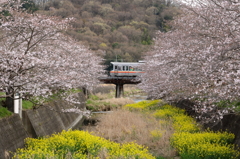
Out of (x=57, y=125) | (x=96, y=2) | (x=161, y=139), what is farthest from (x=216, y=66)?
(x=96, y=2)

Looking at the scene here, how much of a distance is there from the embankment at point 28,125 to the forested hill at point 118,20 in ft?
198

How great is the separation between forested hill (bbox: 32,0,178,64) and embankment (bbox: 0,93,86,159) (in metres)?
60.2

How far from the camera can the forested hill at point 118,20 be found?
303ft

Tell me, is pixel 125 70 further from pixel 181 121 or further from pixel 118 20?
pixel 118 20

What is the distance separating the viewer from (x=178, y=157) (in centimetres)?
1066

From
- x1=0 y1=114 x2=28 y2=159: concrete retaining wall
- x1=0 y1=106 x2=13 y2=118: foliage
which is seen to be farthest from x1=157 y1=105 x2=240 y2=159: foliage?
x1=0 y1=106 x2=13 y2=118: foliage

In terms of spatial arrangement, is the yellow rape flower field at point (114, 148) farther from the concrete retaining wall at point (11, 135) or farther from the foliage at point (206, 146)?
the concrete retaining wall at point (11, 135)

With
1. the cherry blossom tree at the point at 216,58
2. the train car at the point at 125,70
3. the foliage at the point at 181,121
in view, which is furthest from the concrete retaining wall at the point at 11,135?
the train car at the point at 125,70

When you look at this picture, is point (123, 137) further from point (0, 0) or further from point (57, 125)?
point (0, 0)

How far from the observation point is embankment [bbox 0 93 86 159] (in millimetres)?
9609

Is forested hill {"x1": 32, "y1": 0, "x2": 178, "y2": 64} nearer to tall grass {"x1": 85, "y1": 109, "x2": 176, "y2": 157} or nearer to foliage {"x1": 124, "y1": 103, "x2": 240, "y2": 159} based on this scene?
tall grass {"x1": 85, "y1": 109, "x2": 176, "y2": 157}

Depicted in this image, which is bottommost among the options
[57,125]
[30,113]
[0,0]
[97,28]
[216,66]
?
[57,125]

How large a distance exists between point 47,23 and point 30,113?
456cm

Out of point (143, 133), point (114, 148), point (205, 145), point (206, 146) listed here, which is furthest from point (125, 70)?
point (206, 146)
